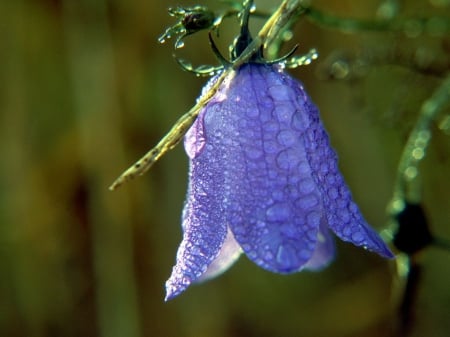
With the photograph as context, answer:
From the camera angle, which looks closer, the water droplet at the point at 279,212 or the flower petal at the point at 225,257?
the water droplet at the point at 279,212

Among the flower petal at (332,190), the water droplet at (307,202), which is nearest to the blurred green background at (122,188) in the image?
the flower petal at (332,190)

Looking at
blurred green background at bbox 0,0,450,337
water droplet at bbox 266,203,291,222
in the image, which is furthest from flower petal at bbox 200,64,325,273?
blurred green background at bbox 0,0,450,337

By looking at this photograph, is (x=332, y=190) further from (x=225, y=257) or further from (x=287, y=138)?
(x=225, y=257)

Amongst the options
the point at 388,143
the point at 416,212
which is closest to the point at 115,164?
the point at 388,143

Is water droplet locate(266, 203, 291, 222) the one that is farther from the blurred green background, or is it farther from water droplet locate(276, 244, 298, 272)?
the blurred green background

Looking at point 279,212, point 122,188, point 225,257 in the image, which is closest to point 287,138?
point 279,212

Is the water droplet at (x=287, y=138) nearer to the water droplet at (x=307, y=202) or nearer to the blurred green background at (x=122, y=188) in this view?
the water droplet at (x=307, y=202)

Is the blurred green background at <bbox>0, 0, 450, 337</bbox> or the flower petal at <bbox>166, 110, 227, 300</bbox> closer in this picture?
the flower petal at <bbox>166, 110, 227, 300</bbox>
